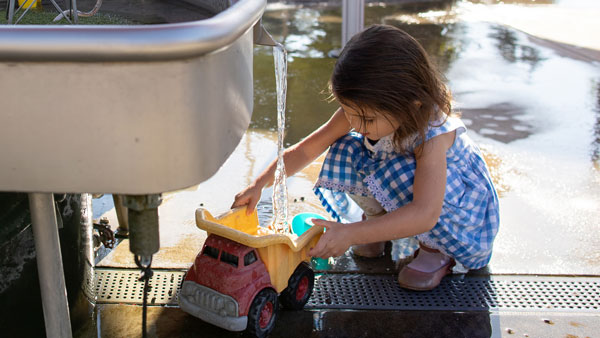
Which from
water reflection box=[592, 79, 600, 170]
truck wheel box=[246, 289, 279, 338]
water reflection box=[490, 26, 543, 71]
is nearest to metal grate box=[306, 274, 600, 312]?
truck wheel box=[246, 289, 279, 338]

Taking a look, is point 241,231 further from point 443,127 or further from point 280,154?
point 443,127

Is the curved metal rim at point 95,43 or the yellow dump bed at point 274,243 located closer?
the curved metal rim at point 95,43

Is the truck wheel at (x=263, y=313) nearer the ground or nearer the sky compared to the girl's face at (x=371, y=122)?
nearer the ground

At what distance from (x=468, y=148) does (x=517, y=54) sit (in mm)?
2938

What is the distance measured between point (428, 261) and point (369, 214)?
0.27 metres

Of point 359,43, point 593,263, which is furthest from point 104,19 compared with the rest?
point 593,263

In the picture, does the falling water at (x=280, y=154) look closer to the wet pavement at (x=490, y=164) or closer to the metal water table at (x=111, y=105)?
the wet pavement at (x=490, y=164)

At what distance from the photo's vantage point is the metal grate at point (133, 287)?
6.48 feet

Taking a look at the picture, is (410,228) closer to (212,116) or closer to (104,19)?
(212,116)

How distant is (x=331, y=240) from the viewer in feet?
5.89

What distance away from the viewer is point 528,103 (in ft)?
12.2

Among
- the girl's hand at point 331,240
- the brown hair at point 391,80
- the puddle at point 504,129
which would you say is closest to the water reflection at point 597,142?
→ the puddle at point 504,129

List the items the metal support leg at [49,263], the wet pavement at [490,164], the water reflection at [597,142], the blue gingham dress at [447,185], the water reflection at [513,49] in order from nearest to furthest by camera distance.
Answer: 1. the metal support leg at [49,263]
2. the wet pavement at [490,164]
3. the blue gingham dress at [447,185]
4. the water reflection at [597,142]
5. the water reflection at [513,49]

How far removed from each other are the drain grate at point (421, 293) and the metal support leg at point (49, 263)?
2.02 feet
